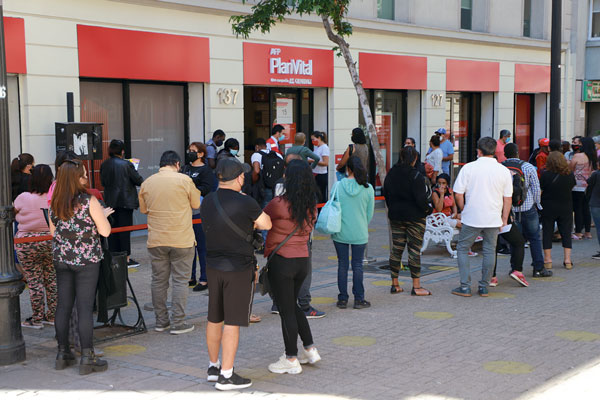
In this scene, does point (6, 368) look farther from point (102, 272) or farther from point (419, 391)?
point (419, 391)

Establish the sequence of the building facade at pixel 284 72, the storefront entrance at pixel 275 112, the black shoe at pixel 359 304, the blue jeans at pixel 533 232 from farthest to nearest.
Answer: the storefront entrance at pixel 275 112 < the building facade at pixel 284 72 < the blue jeans at pixel 533 232 < the black shoe at pixel 359 304

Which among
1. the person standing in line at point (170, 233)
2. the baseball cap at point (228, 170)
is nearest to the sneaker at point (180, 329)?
the person standing in line at point (170, 233)

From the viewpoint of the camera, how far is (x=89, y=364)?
6.29m

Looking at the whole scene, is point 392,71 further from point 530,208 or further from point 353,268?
point 353,268

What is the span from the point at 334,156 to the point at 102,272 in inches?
451

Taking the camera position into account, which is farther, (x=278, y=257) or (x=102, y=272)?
(x=102, y=272)

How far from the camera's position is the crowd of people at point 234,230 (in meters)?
5.91

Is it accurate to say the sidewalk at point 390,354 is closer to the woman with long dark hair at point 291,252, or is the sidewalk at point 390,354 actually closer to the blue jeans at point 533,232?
the woman with long dark hair at point 291,252

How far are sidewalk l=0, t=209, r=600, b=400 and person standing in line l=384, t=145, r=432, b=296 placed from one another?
1.56 ft

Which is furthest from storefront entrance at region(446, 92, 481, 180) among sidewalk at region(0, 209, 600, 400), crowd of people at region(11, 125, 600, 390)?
sidewalk at region(0, 209, 600, 400)

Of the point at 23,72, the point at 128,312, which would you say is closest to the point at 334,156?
the point at 23,72

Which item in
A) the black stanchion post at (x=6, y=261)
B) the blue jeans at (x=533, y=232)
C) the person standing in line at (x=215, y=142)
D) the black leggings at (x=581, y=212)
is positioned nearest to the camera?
the black stanchion post at (x=6, y=261)

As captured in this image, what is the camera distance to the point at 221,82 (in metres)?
15.0

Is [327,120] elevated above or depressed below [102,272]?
above
